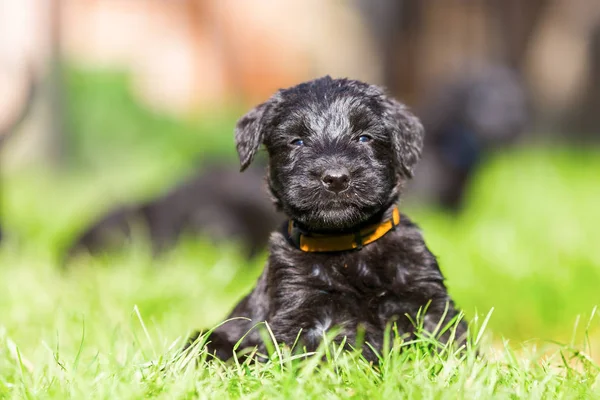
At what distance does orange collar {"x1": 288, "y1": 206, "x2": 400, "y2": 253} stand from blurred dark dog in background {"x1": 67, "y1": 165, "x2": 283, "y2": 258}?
3.02 meters

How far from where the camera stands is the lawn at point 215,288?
2.68m

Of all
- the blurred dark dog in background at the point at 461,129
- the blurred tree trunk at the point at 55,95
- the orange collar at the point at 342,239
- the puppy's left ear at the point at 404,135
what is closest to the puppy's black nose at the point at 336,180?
the orange collar at the point at 342,239

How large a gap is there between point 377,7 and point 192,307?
8.07 meters

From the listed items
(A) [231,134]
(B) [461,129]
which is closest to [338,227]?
(B) [461,129]

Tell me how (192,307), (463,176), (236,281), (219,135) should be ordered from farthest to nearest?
(219,135), (463,176), (236,281), (192,307)

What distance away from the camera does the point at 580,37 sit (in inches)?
457

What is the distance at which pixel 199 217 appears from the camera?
6.35 meters

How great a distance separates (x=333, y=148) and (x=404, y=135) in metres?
0.41

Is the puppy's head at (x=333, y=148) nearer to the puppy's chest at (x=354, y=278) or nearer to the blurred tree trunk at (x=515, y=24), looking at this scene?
the puppy's chest at (x=354, y=278)

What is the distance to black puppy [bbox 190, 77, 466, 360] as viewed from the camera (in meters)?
3.01

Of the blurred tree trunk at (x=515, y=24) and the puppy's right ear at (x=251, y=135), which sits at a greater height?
the blurred tree trunk at (x=515, y=24)

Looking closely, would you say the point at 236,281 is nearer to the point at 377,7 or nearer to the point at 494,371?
the point at 494,371

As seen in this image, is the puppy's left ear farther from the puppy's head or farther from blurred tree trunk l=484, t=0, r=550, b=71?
blurred tree trunk l=484, t=0, r=550, b=71

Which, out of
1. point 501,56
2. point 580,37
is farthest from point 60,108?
point 580,37
